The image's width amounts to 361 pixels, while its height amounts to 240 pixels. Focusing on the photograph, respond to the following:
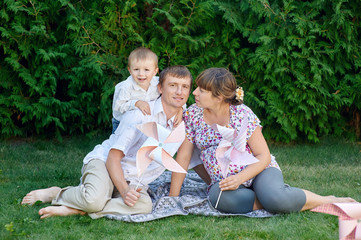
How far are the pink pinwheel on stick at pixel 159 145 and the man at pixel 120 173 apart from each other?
0.17 metres

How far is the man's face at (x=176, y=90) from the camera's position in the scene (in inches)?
132

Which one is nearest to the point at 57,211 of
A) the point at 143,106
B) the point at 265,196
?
the point at 143,106

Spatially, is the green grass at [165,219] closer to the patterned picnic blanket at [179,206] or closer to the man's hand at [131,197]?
the patterned picnic blanket at [179,206]

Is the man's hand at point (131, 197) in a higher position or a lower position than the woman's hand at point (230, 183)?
lower

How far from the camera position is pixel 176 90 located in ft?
11.0

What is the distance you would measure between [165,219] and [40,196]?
1043mm

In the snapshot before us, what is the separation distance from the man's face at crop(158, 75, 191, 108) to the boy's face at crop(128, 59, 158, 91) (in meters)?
0.26

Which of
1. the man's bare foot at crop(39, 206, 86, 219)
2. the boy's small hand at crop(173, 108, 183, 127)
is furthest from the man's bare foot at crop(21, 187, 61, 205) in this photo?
the boy's small hand at crop(173, 108, 183, 127)

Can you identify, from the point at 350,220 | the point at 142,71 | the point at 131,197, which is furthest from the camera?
the point at 142,71

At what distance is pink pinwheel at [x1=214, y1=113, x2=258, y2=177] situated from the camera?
3.09 metres

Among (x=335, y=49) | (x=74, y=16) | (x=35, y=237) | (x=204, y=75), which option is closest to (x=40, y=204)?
(x=35, y=237)

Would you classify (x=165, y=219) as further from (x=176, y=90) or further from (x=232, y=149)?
(x=176, y=90)

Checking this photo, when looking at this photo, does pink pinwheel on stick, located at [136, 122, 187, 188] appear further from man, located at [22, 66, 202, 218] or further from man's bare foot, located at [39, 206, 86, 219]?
man's bare foot, located at [39, 206, 86, 219]

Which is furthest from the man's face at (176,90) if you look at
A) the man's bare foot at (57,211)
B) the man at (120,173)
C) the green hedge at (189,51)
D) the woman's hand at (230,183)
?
the green hedge at (189,51)
